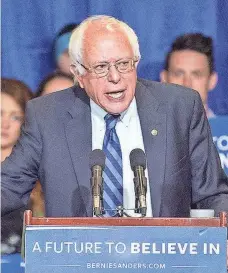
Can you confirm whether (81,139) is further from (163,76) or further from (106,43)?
(163,76)

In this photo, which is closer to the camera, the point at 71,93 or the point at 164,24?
the point at 71,93

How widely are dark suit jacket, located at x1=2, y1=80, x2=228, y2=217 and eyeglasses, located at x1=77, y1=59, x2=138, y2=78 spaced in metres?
0.21

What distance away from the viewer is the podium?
2.05m

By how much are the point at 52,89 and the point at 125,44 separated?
34.1 inches

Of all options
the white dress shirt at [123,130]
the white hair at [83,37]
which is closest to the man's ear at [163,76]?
the white dress shirt at [123,130]

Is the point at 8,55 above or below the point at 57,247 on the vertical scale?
above

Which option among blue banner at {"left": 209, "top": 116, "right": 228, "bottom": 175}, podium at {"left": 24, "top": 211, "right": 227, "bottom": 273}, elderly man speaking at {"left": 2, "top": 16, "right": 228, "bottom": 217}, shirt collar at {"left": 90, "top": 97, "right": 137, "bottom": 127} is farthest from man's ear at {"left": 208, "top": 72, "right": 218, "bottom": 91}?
podium at {"left": 24, "top": 211, "right": 227, "bottom": 273}

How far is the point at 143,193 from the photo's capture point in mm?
2111

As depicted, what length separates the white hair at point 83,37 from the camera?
8.57ft

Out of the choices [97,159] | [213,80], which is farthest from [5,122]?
[97,159]

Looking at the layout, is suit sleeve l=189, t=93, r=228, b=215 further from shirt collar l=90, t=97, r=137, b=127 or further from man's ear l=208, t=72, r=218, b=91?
man's ear l=208, t=72, r=218, b=91

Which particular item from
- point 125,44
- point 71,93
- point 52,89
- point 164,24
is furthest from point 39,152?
point 164,24

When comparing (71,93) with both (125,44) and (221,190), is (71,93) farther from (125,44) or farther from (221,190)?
(221,190)

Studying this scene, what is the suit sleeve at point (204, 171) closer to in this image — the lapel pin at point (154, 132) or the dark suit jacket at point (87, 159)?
the dark suit jacket at point (87, 159)
